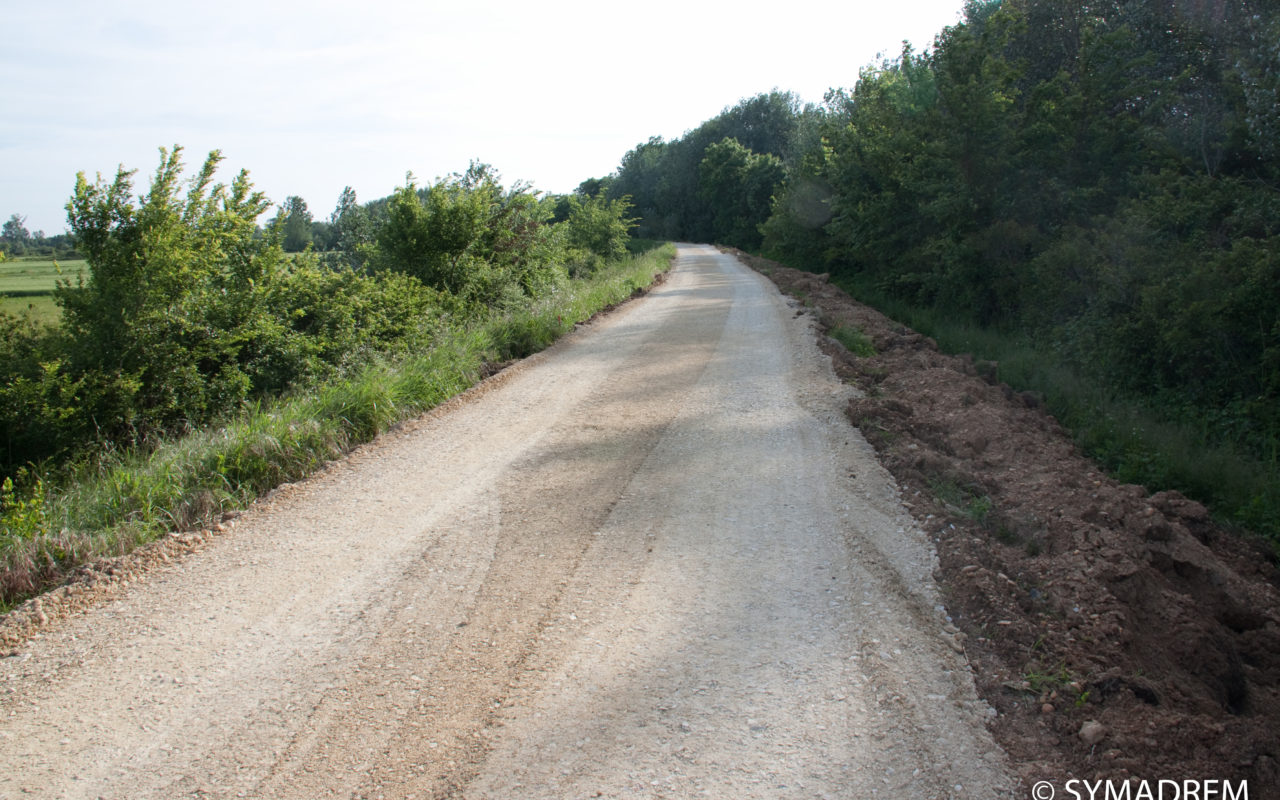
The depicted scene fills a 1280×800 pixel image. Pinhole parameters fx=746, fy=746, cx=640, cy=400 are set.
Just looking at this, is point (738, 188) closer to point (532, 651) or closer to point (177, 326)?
point (177, 326)

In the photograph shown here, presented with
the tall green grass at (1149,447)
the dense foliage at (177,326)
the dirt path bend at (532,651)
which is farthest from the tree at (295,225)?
the tall green grass at (1149,447)

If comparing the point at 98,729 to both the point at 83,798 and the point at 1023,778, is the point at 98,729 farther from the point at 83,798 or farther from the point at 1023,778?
the point at 1023,778

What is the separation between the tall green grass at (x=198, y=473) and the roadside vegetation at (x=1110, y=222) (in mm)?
7421

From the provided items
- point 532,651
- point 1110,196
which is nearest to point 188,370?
point 532,651

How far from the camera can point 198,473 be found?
6016mm

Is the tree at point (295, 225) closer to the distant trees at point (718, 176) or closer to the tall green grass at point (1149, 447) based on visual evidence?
the tall green grass at point (1149, 447)

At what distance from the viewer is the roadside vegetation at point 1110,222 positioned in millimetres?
8484

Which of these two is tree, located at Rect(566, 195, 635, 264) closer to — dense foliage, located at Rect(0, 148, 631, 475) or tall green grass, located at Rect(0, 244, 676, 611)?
dense foliage, located at Rect(0, 148, 631, 475)

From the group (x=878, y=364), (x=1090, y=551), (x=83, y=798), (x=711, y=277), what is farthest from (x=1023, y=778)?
(x=711, y=277)

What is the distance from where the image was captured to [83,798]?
288cm

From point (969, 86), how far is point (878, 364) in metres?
8.03

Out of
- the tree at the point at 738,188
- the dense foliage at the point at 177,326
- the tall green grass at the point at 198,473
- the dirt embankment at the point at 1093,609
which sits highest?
the tree at the point at 738,188

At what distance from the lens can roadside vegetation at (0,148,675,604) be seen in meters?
5.67

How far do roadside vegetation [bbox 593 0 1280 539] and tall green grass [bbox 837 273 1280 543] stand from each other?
0.09 ft
